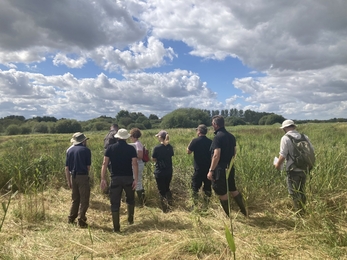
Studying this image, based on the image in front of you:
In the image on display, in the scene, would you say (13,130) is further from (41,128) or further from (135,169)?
(135,169)

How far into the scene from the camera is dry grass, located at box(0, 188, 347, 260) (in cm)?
322

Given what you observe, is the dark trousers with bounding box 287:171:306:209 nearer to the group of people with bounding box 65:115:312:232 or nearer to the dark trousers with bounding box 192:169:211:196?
the group of people with bounding box 65:115:312:232

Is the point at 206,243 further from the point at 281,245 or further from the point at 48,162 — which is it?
the point at 48,162

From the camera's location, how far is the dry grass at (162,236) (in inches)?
127

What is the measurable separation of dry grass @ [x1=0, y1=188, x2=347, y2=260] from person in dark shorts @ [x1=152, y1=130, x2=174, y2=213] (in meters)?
0.25

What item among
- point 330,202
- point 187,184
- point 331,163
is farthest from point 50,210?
point 331,163

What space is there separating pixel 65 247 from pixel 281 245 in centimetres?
291

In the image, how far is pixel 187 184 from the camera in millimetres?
6207

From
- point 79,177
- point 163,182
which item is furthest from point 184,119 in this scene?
point 79,177

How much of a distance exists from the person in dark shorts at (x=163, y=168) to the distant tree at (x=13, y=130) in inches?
1807

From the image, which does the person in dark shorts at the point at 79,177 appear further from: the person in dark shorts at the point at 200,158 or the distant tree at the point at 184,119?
the distant tree at the point at 184,119

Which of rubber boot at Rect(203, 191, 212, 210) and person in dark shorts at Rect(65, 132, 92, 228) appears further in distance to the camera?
rubber boot at Rect(203, 191, 212, 210)

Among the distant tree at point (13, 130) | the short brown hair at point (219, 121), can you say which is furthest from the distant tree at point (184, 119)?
the short brown hair at point (219, 121)

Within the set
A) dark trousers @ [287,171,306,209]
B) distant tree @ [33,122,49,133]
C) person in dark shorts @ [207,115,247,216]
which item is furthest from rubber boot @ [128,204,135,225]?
distant tree @ [33,122,49,133]
